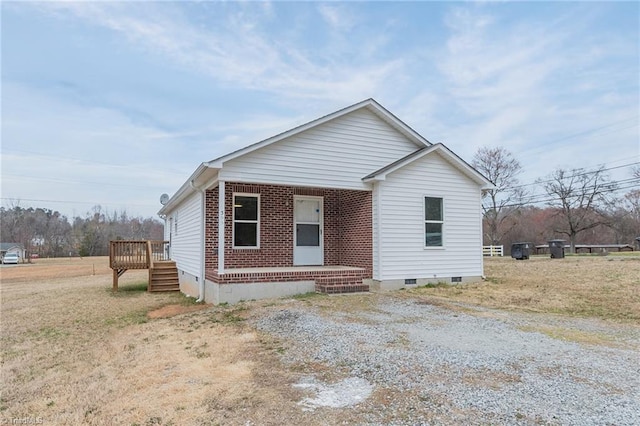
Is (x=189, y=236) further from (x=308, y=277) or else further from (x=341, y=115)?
(x=341, y=115)

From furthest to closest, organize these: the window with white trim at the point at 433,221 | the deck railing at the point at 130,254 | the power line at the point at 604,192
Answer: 1. the power line at the point at 604,192
2. the deck railing at the point at 130,254
3. the window with white trim at the point at 433,221

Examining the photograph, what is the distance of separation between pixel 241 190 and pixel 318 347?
661cm

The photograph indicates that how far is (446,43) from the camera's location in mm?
14969

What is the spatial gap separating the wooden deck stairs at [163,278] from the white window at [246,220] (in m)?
4.69

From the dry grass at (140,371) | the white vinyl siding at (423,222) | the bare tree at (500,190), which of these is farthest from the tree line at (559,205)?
the dry grass at (140,371)

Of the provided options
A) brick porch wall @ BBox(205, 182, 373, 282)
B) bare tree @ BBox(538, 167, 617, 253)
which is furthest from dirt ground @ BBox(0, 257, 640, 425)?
bare tree @ BBox(538, 167, 617, 253)

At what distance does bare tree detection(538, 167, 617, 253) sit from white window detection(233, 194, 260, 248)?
36.4 m

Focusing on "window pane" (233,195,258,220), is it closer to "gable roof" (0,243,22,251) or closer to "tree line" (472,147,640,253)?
"tree line" (472,147,640,253)

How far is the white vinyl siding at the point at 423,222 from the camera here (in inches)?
420

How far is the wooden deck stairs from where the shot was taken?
14141 mm

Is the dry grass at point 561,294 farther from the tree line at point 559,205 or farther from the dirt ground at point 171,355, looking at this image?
the tree line at point 559,205

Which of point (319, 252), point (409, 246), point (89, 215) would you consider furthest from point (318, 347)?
point (89, 215)

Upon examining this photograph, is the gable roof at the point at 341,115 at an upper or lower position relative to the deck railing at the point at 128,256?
upper

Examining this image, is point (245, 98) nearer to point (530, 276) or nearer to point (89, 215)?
point (530, 276)
